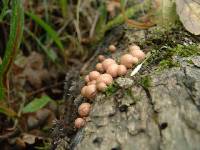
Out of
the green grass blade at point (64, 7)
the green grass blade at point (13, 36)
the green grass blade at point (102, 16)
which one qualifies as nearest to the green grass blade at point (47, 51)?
the green grass blade at point (64, 7)

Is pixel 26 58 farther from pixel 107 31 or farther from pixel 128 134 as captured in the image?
pixel 128 134

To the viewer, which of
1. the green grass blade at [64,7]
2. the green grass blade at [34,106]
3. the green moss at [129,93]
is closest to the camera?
the green moss at [129,93]

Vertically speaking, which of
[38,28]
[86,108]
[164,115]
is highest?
[38,28]

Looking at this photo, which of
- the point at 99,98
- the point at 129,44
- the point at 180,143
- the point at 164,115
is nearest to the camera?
the point at 180,143

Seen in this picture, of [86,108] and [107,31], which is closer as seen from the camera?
[86,108]

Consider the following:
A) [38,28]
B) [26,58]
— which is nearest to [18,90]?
[26,58]

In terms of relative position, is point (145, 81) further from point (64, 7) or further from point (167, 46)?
point (64, 7)

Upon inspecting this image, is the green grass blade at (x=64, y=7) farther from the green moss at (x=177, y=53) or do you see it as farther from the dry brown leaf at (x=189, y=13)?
the green moss at (x=177, y=53)

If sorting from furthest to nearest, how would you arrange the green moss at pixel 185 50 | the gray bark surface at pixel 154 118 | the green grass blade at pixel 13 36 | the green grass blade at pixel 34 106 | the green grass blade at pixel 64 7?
the green grass blade at pixel 64 7 → the green grass blade at pixel 34 106 → the green grass blade at pixel 13 36 → the green moss at pixel 185 50 → the gray bark surface at pixel 154 118
